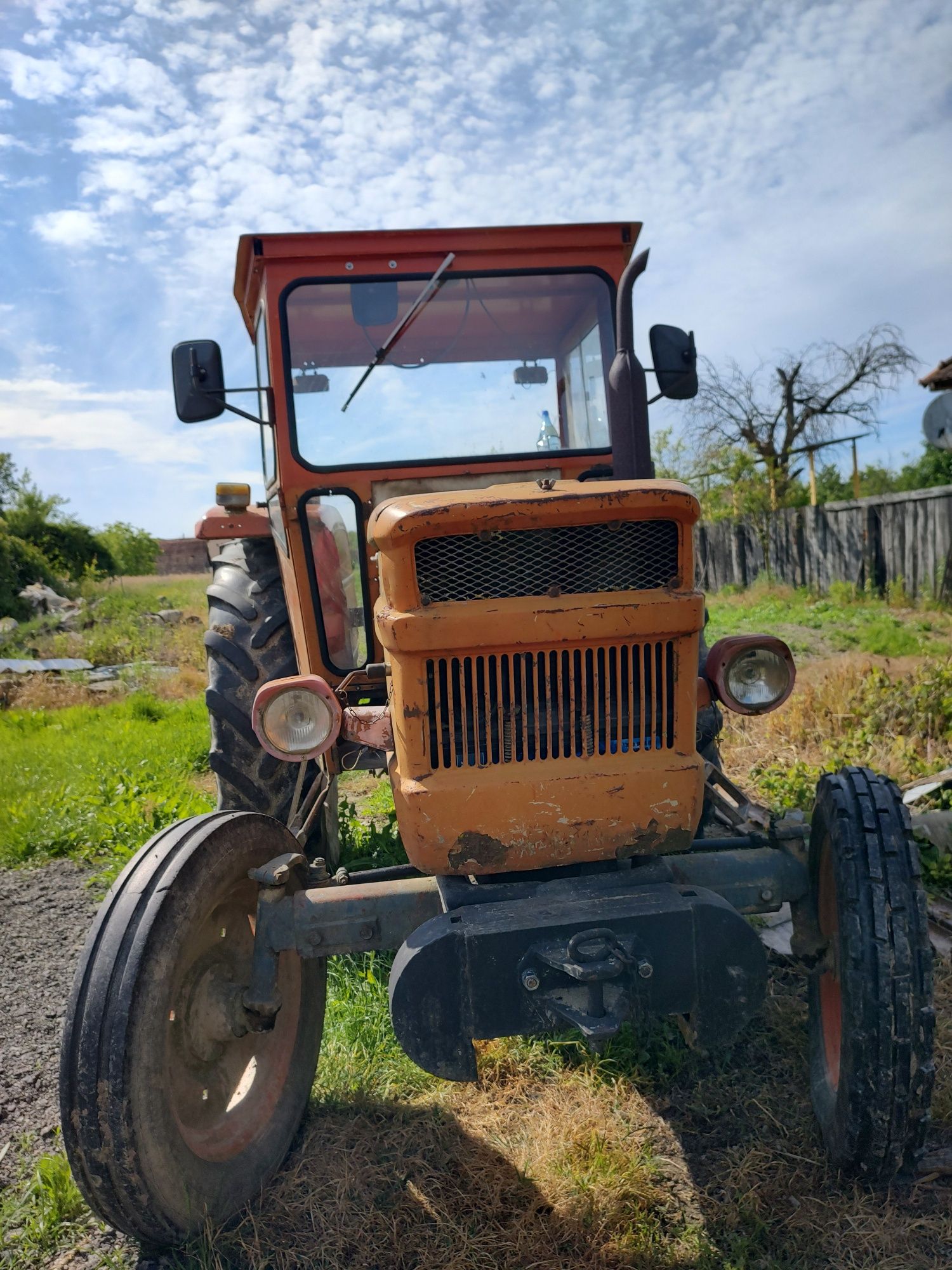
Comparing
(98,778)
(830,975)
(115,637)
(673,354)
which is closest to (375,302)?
(673,354)

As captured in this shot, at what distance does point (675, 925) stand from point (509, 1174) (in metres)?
0.86

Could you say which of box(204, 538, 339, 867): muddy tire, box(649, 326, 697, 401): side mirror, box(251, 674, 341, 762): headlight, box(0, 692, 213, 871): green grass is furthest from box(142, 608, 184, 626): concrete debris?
box(251, 674, 341, 762): headlight

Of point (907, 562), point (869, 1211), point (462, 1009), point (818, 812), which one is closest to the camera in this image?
point (462, 1009)

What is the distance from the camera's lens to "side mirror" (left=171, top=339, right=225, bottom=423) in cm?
308

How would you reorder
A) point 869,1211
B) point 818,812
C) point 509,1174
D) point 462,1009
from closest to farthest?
point 462,1009
point 869,1211
point 509,1174
point 818,812

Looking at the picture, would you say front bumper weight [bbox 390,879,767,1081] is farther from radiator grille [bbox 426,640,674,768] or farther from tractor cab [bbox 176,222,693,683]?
tractor cab [bbox 176,222,693,683]

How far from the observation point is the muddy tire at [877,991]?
6.88ft

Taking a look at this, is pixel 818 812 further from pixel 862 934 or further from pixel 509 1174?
pixel 509 1174

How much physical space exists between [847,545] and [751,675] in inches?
494

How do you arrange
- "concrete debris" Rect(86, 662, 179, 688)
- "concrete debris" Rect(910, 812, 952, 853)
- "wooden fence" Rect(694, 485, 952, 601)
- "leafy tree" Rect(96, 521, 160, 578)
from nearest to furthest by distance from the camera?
"concrete debris" Rect(910, 812, 952, 853) → "concrete debris" Rect(86, 662, 179, 688) → "wooden fence" Rect(694, 485, 952, 601) → "leafy tree" Rect(96, 521, 160, 578)

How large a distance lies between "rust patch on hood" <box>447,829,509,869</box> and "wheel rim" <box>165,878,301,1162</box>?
0.63 m

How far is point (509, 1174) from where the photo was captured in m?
2.31

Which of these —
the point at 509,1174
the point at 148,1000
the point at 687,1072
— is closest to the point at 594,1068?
the point at 687,1072

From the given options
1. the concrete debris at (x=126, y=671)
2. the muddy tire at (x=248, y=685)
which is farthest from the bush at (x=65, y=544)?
the muddy tire at (x=248, y=685)
